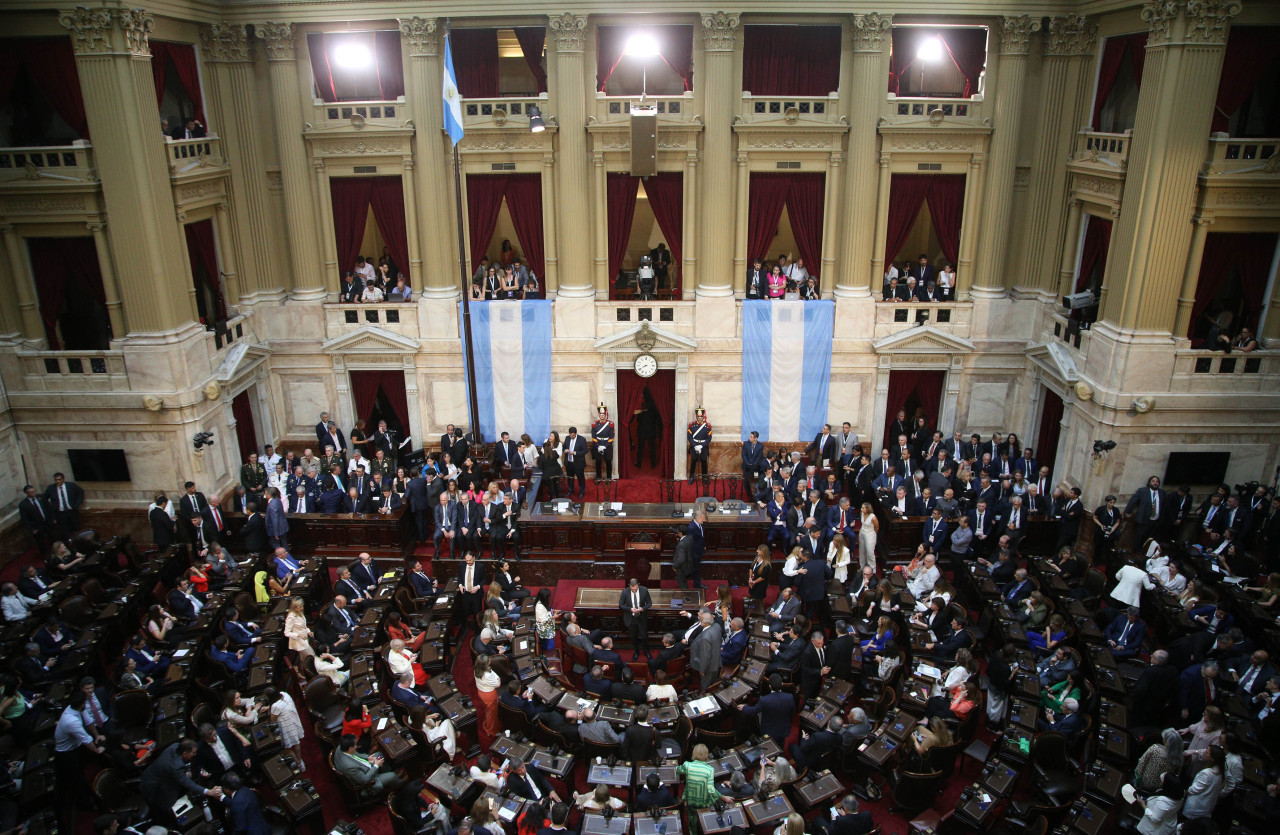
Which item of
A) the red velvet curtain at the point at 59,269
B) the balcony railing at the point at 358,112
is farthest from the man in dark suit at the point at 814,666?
the red velvet curtain at the point at 59,269

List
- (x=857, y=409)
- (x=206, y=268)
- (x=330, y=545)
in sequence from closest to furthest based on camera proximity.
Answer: (x=330, y=545), (x=206, y=268), (x=857, y=409)

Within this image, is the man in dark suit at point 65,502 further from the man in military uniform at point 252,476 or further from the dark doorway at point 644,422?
the dark doorway at point 644,422

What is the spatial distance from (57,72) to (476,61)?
8028mm

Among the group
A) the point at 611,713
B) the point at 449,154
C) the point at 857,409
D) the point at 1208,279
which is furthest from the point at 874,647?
the point at 449,154

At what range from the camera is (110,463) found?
18.3m

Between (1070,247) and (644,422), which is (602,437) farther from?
(1070,247)

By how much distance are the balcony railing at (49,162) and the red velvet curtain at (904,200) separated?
16.5 metres

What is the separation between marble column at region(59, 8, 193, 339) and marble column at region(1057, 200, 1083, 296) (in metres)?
18.7

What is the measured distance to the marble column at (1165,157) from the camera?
15242 mm

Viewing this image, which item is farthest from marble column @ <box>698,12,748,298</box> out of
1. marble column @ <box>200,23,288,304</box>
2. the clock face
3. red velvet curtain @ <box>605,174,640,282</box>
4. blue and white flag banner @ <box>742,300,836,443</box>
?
marble column @ <box>200,23,288,304</box>

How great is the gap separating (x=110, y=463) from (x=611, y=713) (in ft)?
40.9

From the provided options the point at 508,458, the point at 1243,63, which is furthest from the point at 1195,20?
the point at 508,458

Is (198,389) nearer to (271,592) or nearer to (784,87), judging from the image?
(271,592)

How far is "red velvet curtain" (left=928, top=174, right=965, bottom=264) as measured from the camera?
20.0m
